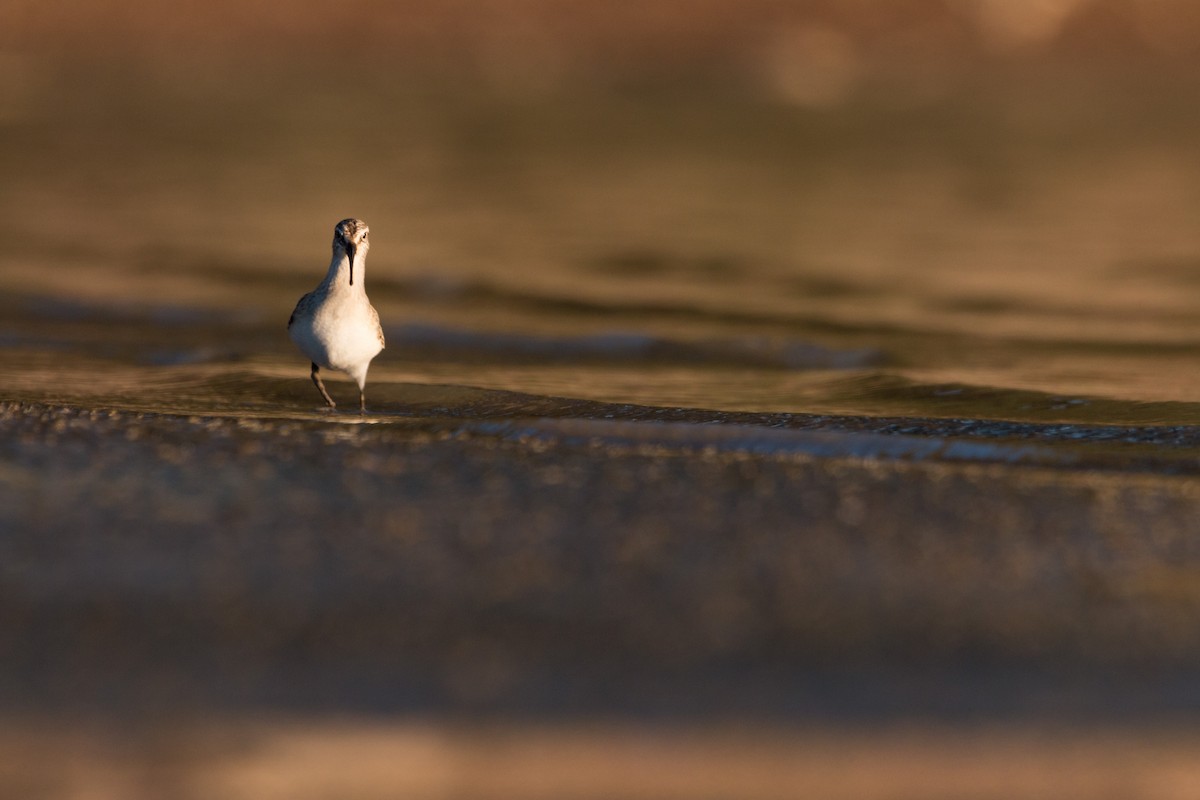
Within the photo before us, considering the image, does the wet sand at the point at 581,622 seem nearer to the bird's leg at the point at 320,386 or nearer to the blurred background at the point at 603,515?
the blurred background at the point at 603,515

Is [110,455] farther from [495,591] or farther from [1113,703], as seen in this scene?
[1113,703]

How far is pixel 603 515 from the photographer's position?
595 cm

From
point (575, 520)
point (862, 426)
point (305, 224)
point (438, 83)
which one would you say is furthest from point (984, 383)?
point (438, 83)

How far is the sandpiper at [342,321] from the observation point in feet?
27.8

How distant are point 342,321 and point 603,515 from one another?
9.84 feet

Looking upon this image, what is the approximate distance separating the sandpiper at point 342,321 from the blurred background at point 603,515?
0.35m

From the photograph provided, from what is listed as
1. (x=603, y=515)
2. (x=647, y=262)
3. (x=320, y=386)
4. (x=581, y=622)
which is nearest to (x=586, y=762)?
(x=581, y=622)

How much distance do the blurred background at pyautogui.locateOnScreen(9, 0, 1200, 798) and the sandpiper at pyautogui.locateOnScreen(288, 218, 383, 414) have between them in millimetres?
346

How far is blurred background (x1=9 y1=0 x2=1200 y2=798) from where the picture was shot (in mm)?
4148

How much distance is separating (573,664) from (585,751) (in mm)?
513

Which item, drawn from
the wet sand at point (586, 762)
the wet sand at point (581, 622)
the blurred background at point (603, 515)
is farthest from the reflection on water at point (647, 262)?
the wet sand at point (586, 762)

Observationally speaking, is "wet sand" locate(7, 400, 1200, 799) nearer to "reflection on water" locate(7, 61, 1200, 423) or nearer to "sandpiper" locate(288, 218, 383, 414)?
"sandpiper" locate(288, 218, 383, 414)

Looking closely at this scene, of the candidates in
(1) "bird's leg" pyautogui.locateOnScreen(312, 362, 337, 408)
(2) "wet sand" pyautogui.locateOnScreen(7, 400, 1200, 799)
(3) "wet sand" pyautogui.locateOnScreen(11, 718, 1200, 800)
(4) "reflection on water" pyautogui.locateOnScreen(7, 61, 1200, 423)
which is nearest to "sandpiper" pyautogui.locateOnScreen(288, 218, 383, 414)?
(1) "bird's leg" pyautogui.locateOnScreen(312, 362, 337, 408)

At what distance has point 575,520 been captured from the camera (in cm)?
588
